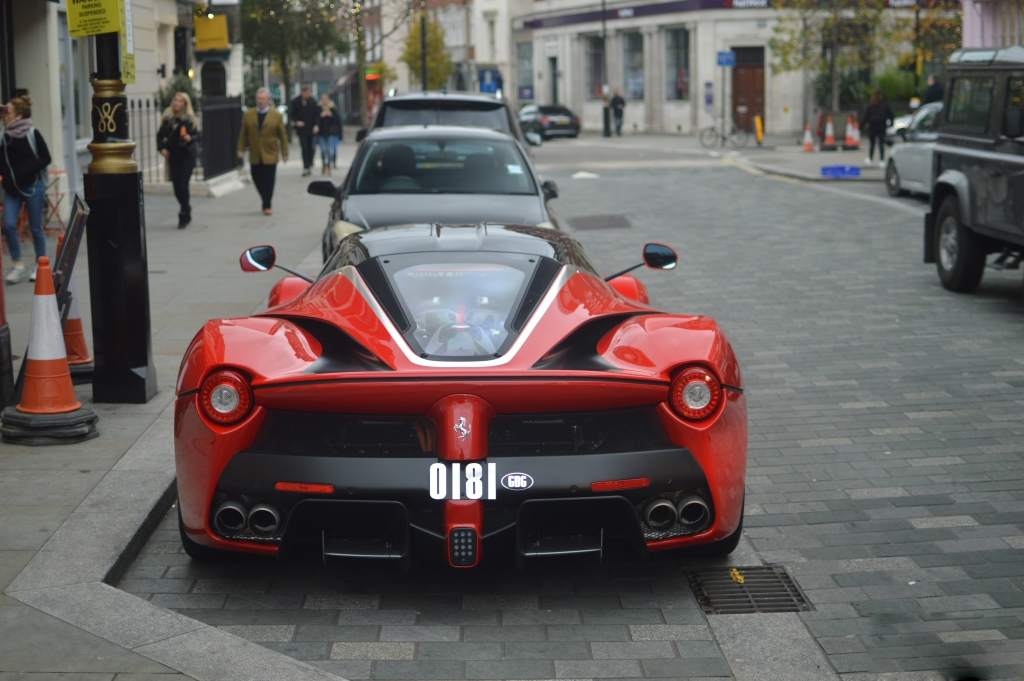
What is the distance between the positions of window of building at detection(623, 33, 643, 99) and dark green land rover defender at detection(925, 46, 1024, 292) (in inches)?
1954

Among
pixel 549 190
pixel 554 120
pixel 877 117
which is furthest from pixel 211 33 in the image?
pixel 549 190

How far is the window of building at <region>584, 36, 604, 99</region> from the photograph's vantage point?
66125mm

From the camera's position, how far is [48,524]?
523 centimetres

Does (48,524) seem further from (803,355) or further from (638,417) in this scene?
(803,355)

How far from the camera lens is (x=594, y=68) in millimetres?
66625

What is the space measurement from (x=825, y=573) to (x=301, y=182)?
22.4m

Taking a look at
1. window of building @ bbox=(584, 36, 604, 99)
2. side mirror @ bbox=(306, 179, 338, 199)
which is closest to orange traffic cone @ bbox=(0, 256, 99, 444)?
side mirror @ bbox=(306, 179, 338, 199)

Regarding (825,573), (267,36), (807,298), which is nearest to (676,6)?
(267,36)

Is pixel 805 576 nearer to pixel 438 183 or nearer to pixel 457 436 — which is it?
pixel 457 436

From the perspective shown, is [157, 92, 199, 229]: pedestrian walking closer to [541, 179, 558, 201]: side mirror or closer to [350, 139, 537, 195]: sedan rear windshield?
[350, 139, 537, 195]: sedan rear windshield

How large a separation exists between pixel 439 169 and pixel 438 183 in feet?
0.47

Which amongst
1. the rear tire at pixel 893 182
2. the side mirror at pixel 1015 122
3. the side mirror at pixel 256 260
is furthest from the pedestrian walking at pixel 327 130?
the side mirror at pixel 256 260

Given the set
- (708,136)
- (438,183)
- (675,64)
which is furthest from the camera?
(675,64)

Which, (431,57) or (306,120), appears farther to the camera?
(431,57)
